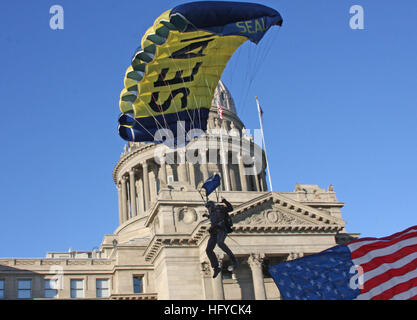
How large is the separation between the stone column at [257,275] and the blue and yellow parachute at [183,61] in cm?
1889

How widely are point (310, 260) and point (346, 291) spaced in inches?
51.8

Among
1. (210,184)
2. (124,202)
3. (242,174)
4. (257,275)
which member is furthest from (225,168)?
(210,184)

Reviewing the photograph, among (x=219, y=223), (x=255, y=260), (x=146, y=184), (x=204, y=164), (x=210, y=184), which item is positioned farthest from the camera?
(x=146, y=184)

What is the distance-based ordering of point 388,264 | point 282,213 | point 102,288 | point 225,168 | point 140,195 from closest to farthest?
point 388,264 → point 282,213 → point 102,288 → point 225,168 → point 140,195

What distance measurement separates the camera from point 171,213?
48.5 metres

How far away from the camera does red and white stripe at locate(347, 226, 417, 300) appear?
1678 cm

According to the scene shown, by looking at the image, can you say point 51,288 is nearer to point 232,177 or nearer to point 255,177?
point 232,177

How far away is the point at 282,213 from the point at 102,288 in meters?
16.8

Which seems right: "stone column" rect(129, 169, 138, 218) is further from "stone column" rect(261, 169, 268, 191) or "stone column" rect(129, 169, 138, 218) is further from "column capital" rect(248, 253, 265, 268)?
"column capital" rect(248, 253, 265, 268)

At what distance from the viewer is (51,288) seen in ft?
165

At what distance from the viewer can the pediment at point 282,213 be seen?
48.0 m

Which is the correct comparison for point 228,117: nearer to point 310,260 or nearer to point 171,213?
point 171,213

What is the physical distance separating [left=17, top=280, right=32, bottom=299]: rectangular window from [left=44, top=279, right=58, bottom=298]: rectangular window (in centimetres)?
130
